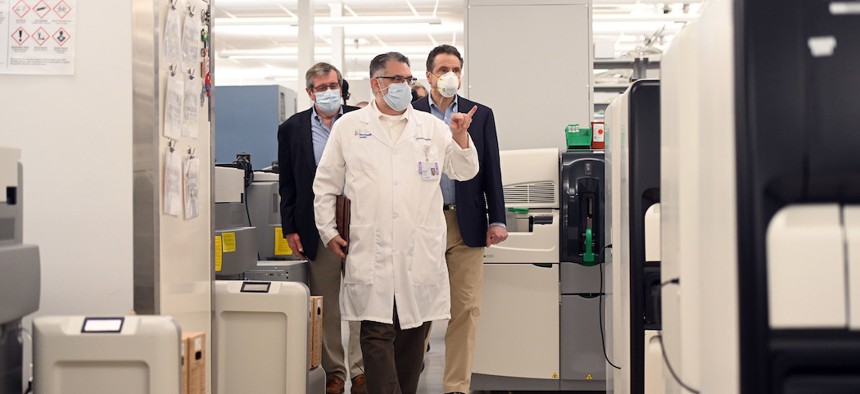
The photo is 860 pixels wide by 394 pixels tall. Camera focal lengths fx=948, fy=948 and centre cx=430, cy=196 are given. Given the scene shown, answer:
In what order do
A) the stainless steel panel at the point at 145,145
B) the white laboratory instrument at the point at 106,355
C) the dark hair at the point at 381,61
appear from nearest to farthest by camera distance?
the white laboratory instrument at the point at 106,355 → the stainless steel panel at the point at 145,145 → the dark hair at the point at 381,61

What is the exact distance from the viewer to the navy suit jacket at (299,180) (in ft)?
14.2

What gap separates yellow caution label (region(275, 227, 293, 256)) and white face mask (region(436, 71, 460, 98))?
3.50 feet

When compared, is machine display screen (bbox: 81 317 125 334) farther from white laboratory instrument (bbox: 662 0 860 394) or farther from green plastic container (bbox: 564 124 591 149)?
green plastic container (bbox: 564 124 591 149)

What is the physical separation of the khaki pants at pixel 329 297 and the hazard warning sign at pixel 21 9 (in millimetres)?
2184

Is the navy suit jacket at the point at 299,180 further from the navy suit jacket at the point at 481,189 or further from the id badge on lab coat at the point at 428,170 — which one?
the id badge on lab coat at the point at 428,170

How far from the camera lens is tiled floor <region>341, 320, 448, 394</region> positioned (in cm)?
470

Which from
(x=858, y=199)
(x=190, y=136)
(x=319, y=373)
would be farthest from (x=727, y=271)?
(x=319, y=373)

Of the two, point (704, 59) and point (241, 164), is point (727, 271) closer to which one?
point (704, 59)

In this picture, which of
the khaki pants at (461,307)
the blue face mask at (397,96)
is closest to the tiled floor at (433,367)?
the khaki pants at (461,307)

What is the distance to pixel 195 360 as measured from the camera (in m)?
2.44

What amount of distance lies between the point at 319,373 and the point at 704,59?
8.42 ft

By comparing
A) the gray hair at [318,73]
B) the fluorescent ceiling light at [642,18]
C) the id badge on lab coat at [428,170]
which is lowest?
the id badge on lab coat at [428,170]

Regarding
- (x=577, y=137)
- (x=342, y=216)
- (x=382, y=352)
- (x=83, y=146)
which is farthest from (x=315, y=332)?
(x=577, y=137)

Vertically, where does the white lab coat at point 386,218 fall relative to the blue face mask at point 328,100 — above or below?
below
